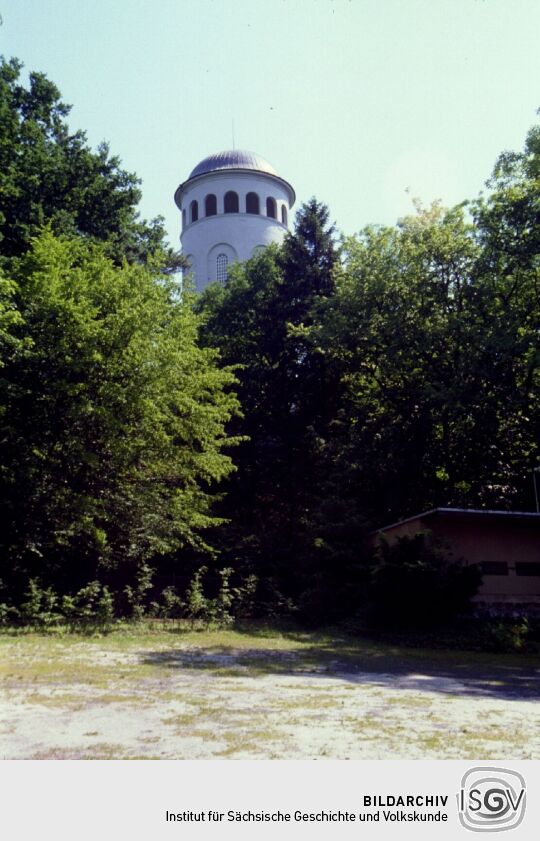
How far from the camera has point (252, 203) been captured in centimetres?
5016

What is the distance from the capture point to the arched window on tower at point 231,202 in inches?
1957

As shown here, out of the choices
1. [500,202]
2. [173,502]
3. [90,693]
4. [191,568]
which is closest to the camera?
[90,693]

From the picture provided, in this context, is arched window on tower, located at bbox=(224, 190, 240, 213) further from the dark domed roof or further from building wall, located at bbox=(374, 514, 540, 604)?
building wall, located at bbox=(374, 514, 540, 604)

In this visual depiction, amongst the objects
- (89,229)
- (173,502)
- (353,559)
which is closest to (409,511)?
(353,559)

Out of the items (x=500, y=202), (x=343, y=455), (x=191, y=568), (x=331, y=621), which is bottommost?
(x=331, y=621)

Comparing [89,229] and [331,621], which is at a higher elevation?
[89,229]

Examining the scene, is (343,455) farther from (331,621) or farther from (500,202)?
(500,202)

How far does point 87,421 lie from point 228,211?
33982 millimetres

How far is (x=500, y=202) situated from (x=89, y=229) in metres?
14.3

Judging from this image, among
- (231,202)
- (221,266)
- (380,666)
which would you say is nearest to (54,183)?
(380,666)

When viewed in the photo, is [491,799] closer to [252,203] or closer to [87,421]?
[87,421]

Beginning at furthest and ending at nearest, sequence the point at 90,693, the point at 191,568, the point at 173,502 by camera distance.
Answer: the point at 191,568 < the point at 173,502 < the point at 90,693

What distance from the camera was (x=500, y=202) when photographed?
22312 millimetres

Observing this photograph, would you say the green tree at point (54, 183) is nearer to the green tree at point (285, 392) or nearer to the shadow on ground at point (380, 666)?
the green tree at point (285, 392)
